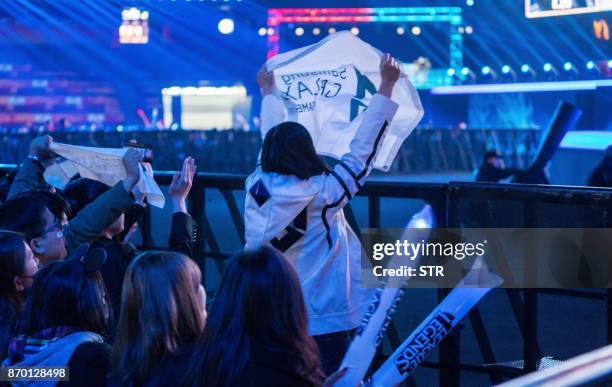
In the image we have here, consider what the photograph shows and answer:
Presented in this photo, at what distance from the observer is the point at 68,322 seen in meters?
2.99

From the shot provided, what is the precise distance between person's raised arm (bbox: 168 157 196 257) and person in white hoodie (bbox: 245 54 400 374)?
0.95 ft

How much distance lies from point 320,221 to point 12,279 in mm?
1283

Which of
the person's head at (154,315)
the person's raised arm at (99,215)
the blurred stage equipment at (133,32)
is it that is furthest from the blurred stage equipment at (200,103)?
the person's head at (154,315)

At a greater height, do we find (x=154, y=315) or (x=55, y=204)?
(x=55, y=204)

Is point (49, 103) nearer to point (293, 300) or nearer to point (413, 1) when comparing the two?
point (413, 1)

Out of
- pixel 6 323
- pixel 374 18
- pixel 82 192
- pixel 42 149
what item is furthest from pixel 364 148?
pixel 374 18

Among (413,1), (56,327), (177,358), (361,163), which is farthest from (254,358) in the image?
(413,1)

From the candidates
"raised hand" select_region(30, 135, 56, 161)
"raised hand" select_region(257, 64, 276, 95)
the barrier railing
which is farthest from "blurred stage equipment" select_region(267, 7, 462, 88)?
"raised hand" select_region(257, 64, 276, 95)

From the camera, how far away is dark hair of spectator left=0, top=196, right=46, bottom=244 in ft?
13.0

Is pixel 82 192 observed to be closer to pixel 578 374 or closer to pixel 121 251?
pixel 121 251

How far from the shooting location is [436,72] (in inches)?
1818

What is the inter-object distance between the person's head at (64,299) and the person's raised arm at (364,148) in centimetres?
111

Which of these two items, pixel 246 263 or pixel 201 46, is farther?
pixel 201 46

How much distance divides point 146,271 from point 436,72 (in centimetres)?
4461
